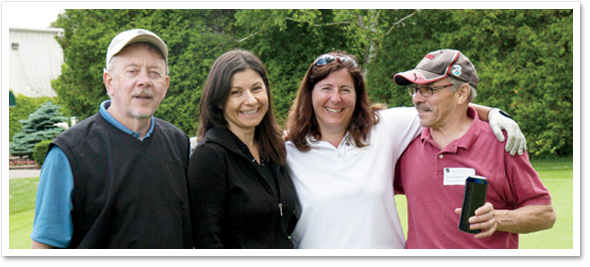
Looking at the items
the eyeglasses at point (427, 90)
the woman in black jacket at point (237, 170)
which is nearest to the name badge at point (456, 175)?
the eyeglasses at point (427, 90)

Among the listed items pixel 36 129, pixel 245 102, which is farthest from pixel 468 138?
pixel 36 129

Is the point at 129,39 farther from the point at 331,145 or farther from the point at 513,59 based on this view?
the point at 513,59

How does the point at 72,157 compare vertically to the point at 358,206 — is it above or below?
above

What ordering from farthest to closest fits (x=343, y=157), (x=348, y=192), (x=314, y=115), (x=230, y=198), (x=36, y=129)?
(x=36, y=129), (x=314, y=115), (x=343, y=157), (x=348, y=192), (x=230, y=198)

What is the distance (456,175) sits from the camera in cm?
284

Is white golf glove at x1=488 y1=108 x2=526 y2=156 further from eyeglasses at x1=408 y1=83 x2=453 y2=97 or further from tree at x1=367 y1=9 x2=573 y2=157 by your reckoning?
tree at x1=367 y1=9 x2=573 y2=157

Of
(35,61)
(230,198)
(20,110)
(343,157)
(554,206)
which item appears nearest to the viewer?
(230,198)

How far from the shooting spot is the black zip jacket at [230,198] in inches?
103

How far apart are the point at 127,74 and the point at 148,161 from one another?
1.50 ft

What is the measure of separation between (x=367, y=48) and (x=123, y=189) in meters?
14.8

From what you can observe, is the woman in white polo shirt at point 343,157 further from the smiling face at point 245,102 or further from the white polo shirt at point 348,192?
the smiling face at point 245,102
